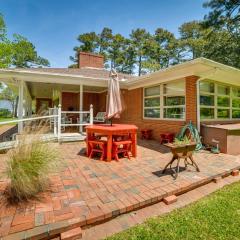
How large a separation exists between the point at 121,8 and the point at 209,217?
10.7m

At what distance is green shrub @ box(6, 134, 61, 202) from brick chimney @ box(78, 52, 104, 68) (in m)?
14.4

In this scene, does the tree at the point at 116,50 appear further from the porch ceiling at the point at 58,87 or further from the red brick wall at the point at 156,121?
the red brick wall at the point at 156,121

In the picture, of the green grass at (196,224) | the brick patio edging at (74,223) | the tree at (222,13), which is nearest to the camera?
the brick patio edging at (74,223)

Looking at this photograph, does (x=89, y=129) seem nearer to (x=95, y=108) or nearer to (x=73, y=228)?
(x=73, y=228)

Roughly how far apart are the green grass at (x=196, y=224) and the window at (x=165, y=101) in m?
4.74

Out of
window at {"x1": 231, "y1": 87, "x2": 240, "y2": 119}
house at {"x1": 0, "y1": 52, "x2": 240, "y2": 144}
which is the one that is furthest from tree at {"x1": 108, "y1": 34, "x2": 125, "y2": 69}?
window at {"x1": 231, "y1": 87, "x2": 240, "y2": 119}

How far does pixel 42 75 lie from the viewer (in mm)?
7438

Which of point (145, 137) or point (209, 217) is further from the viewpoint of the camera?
point (145, 137)

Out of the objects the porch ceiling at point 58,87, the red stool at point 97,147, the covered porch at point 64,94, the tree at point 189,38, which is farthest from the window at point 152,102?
the tree at point 189,38

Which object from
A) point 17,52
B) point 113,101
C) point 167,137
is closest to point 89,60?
point 167,137

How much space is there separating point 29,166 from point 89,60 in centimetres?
1513

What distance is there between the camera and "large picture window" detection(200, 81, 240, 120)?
290 inches

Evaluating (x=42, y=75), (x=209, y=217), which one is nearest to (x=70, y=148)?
(x=42, y=75)

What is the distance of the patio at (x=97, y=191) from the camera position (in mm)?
2365
